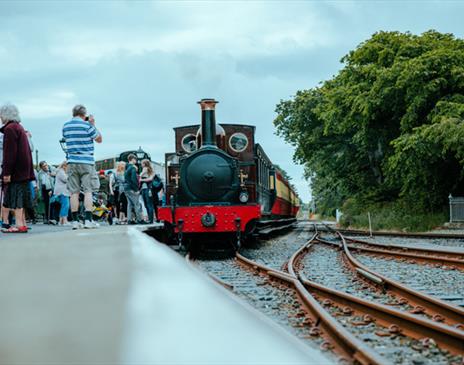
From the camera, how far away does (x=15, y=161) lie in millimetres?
7414

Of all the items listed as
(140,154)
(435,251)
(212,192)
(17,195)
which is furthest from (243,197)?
(140,154)

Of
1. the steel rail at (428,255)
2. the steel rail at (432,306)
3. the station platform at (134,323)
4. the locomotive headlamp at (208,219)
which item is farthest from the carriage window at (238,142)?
the station platform at (134,323)


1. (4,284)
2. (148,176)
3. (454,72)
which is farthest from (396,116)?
(4,284)

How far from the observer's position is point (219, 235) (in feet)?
39.5

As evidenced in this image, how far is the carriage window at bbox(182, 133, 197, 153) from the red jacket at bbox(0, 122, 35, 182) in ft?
18.4

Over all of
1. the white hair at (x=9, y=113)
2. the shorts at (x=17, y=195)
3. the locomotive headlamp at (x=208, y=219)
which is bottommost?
the locomotive headlamp at (x=208, y=219)

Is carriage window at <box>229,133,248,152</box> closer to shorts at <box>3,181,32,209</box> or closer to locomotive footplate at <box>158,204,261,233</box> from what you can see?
locomotive footplate at <box>158,204,261,233</box>

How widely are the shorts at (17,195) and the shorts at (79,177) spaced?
65cm

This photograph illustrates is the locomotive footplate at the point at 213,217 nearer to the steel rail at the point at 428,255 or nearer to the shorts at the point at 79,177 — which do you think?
the steel rail at the point at 428,255

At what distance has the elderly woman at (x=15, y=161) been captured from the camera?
7316mm

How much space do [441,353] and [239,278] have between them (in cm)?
443

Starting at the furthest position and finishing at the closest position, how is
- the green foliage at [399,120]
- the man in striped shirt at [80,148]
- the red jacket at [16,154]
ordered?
the green foliage at [399,120], the man in striped shirt at [80,148], the red jacket at [16,154]

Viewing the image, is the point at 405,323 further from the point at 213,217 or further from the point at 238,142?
the point at 238,142

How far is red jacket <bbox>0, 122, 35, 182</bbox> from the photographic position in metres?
7.30
